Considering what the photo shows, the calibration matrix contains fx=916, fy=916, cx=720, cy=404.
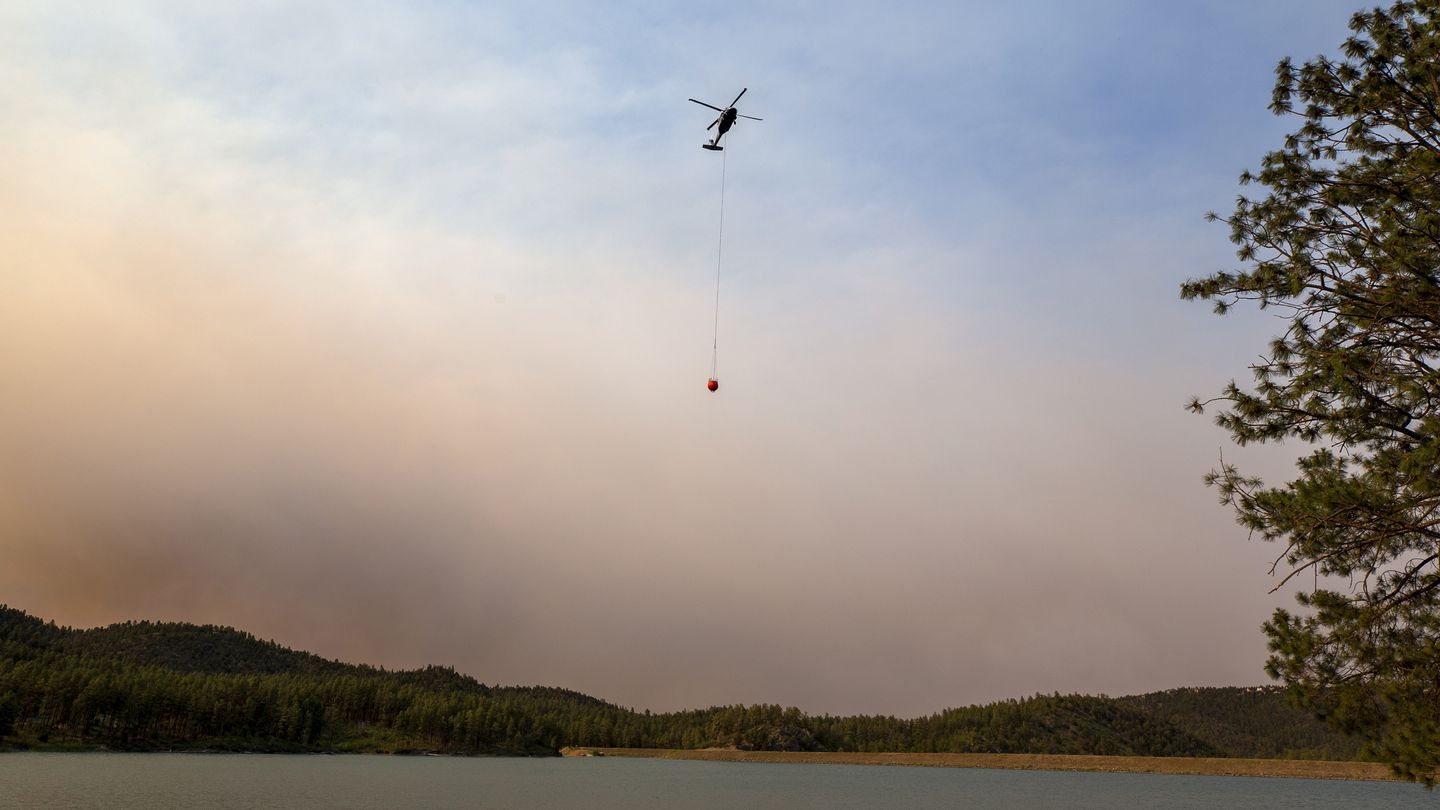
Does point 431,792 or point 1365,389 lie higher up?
point 1365,389

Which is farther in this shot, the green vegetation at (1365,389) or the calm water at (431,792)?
the calm water at (431,792)

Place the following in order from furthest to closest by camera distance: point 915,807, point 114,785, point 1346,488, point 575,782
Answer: point 575,782 → point 915,807 → point 114,785 → point 1346,488

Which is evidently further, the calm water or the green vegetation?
the calm water

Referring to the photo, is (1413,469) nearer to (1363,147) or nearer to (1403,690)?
(1403,690)

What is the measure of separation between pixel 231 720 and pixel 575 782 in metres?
98.2

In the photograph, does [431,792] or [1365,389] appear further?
[431,792]

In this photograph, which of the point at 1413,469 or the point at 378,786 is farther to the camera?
the point at 378,786

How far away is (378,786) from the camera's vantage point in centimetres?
9581

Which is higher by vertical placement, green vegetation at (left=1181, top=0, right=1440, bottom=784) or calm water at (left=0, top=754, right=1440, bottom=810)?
green vegetation at (left=1181, top=0, right=1440, bottom=784)

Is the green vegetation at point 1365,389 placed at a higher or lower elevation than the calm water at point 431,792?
higher

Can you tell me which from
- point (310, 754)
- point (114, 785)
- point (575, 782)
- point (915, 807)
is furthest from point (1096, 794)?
point (310, 754)

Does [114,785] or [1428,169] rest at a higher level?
[1428,169]

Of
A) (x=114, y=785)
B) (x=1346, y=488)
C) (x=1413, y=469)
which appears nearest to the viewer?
(x=1413, y=469)

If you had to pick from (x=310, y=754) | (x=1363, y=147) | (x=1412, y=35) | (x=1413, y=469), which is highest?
(x=1412, y=35)
